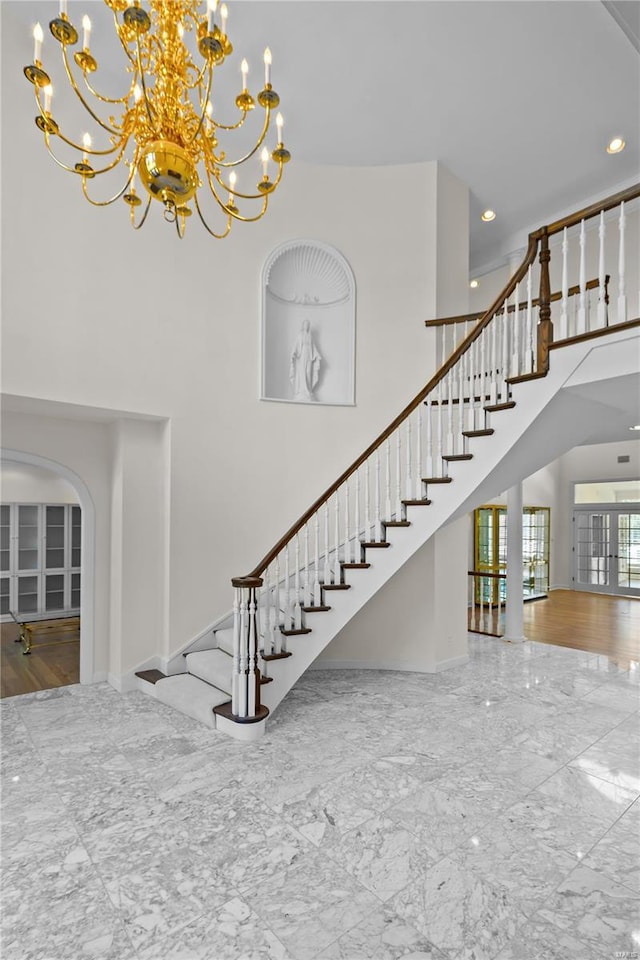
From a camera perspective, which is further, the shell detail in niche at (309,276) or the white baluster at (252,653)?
the shell detail in niche at (309,276)

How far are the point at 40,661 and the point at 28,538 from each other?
10.9 ft

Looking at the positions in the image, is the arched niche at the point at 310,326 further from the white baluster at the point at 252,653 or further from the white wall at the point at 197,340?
the white baluster at the point at 252,653

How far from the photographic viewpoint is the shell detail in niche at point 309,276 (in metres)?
5.80

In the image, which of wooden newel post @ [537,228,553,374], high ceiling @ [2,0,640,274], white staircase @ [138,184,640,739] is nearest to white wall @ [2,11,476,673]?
high ceiling @ [2,0,640,274]

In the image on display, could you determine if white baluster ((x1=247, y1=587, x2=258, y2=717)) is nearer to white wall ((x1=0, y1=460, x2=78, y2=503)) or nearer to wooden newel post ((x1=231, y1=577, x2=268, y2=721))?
wooden newel post ((x1=231, y1=577, x2=268, y2=721))

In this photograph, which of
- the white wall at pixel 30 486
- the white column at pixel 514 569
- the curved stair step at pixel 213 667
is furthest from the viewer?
the white wall at pixel 30 486

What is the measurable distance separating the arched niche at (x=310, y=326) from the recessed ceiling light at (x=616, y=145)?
10.5 ft

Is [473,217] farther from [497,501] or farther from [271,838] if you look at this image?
[271,838]

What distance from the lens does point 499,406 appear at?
4.04 meters

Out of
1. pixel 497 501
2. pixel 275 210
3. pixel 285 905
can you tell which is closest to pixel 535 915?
pixel 285 905

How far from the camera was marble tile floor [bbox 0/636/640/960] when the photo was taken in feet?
6.95

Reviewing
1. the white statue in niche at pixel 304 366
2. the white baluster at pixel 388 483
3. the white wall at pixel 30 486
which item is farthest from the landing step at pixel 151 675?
the white wall at pixel 30 486

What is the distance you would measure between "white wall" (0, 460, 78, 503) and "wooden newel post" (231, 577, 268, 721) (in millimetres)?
5659

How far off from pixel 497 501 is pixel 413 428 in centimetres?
579
